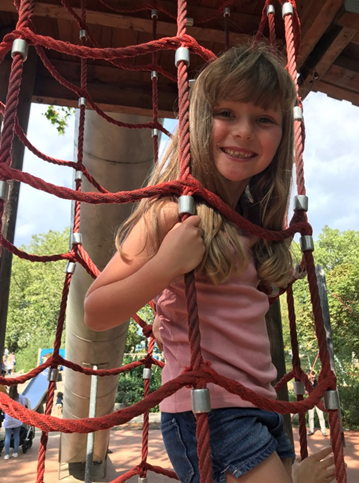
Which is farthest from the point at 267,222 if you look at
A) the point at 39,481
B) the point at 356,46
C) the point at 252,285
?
the point at 356,46

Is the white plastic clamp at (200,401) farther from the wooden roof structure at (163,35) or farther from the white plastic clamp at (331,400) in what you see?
the wooden roof structure at (163,35)

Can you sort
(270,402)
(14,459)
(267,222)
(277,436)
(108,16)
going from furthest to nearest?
(14,459) < (108,16) < (267,222) < (277,436) < (270,402)

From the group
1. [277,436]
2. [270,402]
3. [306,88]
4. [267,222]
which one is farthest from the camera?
[306,88]

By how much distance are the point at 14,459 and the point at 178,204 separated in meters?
6.16

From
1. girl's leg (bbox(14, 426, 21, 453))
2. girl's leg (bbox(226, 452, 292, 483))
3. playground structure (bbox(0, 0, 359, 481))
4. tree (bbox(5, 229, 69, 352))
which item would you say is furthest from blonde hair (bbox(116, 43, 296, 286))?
tree (bbox(5, 229, 69, 352))

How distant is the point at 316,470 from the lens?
862 mm

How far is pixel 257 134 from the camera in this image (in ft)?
2.92

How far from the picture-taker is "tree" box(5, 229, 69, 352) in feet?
62.5

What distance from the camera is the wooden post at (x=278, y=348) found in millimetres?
1968

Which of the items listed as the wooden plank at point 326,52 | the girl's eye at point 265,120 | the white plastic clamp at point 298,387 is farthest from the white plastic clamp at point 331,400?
the wooden plank at point 326,52

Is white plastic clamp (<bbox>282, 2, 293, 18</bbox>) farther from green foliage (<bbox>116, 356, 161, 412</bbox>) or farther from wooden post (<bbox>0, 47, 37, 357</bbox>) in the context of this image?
green foliage (<bbox>116, 356, 161, 412</bbox>)

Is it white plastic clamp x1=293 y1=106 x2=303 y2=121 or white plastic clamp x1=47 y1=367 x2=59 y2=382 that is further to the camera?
white plastic clamp x1=47 y1=367 x2=59 y2=382

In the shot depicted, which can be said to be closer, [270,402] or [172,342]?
[270,402]

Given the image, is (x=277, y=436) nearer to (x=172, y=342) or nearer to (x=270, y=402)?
(x=270, y=402)
